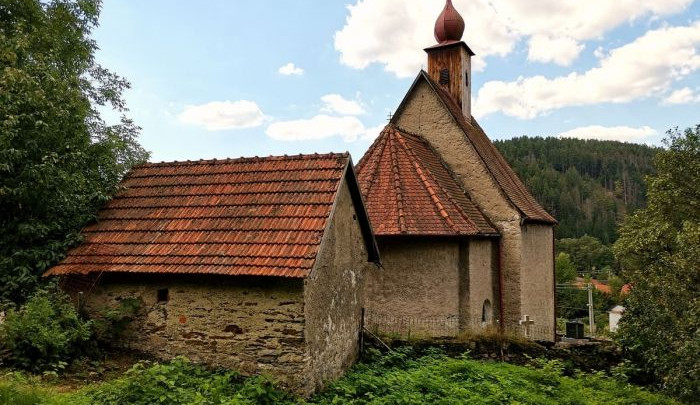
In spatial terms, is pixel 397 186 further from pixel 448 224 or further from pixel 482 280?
pixel 482 280

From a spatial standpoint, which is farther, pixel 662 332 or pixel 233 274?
pixel 662 332

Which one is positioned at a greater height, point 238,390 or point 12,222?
point 12,222

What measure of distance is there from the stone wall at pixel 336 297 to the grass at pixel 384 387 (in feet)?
1.28

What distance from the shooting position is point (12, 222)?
9953mm

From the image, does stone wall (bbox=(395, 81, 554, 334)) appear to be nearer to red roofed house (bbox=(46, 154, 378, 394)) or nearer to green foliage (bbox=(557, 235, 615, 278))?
red roofed house (bbox=(46, 154, 378, 394))

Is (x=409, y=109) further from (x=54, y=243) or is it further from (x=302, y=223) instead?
(x=54, y=243)

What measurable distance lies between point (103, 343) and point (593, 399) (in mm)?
9745

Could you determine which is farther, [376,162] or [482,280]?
[376,162]

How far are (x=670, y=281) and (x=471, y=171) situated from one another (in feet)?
22.1

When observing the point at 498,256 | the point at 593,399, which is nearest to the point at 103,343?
the point at 593,399

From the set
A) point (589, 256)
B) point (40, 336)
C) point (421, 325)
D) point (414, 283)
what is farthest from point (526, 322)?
point (589, 256)

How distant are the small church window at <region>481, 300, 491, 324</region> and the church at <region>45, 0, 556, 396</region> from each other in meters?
0.07

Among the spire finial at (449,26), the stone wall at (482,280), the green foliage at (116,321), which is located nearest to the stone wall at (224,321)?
the green foliage at (116,321)

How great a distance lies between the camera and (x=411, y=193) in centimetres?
1453
